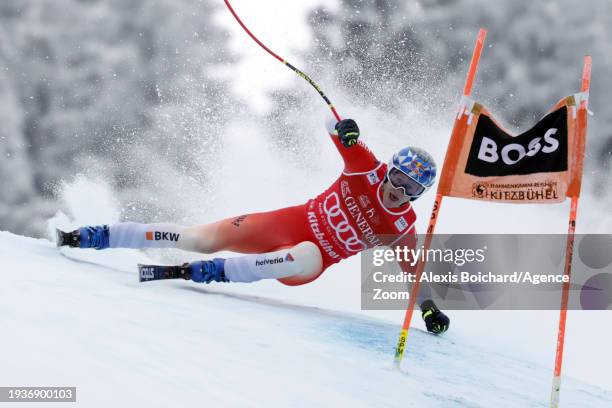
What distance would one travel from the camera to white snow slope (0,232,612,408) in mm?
1922

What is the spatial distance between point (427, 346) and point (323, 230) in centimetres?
98

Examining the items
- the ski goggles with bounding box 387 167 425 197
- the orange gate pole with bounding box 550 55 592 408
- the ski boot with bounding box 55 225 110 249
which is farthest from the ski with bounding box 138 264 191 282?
the orange gate pole with bounding box 550 55 592 408

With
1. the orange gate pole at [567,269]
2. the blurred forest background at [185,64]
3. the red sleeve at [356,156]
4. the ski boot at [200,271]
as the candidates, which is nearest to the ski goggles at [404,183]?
the red sleeve at [356,156]

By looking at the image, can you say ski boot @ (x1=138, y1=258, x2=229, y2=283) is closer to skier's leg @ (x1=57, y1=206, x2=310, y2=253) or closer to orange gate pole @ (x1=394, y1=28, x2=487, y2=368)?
skier's leg @ (x1=57, y1=206, x2=310, y2=253)

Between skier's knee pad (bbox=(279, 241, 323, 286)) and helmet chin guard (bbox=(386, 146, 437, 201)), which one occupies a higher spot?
helmet chin guard (bbox=(386, 146, 437, 201))

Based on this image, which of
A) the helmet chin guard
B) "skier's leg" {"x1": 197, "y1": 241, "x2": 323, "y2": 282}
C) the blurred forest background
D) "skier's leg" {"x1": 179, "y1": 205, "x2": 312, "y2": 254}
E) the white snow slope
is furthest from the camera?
the blurred forest background

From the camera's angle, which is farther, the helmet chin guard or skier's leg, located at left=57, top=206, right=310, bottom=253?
skier's leg, located at left=57, top=206, right=310, bottom=253

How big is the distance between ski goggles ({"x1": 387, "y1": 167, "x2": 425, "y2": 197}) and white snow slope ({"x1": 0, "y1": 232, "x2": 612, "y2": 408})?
845mm

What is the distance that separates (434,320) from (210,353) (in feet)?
6.02

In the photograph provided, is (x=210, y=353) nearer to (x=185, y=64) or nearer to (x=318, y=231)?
(x=318, y=231)

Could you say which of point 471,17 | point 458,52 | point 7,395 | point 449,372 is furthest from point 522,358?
point 471,17

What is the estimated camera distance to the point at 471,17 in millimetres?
11320

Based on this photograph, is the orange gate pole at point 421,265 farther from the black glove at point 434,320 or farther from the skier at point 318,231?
the black glove at point 434,320

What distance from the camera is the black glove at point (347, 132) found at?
3.62 m
